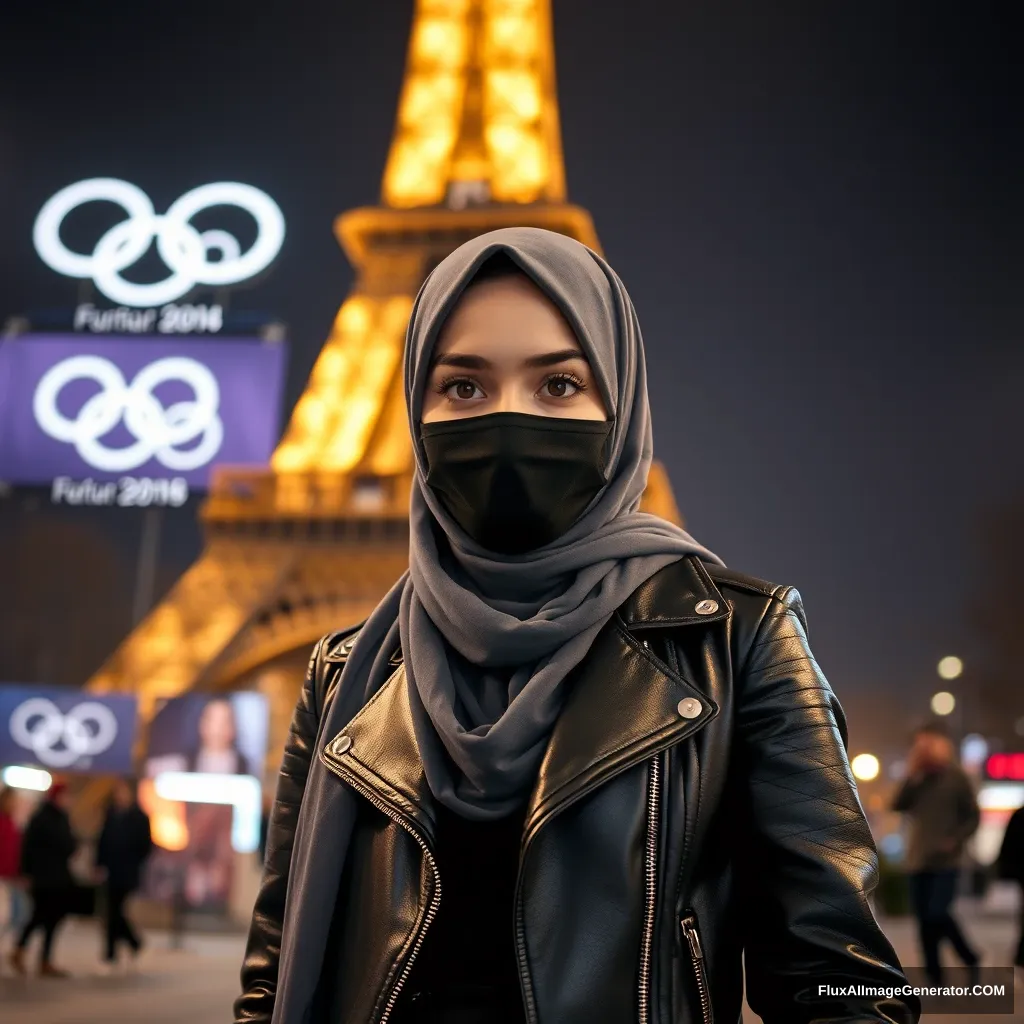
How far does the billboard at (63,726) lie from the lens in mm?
10453

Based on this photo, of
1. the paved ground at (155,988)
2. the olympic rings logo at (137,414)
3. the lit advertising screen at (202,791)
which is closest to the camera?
the paved ground at (155,988)

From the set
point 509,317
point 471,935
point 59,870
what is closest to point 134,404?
point 59,870

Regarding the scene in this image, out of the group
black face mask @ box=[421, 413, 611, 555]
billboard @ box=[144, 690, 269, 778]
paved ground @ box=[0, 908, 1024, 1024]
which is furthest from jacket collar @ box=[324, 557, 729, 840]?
billboard @ box=[144, 690, 269, 778]

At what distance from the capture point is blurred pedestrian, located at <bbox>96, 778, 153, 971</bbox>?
7.70 m

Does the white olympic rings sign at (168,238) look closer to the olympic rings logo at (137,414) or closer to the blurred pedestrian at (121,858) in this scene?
the olympic rings logo at (137,414)

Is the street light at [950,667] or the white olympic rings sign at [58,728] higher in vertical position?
the street light at [950,667]

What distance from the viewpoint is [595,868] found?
1.26 meters

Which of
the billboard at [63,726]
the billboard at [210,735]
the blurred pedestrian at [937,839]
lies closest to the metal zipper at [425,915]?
the blurred pedestrian at [937,839]

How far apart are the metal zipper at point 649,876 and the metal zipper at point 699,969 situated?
42 millimetres

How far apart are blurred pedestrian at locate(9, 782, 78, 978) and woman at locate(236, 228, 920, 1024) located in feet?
20.8

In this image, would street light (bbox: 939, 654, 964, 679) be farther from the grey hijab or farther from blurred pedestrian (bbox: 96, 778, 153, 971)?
the grey hijab

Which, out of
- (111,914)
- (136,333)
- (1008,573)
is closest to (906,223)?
(1008,573)

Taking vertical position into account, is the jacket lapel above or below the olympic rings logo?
below

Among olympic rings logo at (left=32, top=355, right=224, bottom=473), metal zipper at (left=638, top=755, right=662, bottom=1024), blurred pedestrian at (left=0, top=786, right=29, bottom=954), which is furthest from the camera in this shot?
olympic rings logo at (left=32, top=355, right=224, bottom=473)
